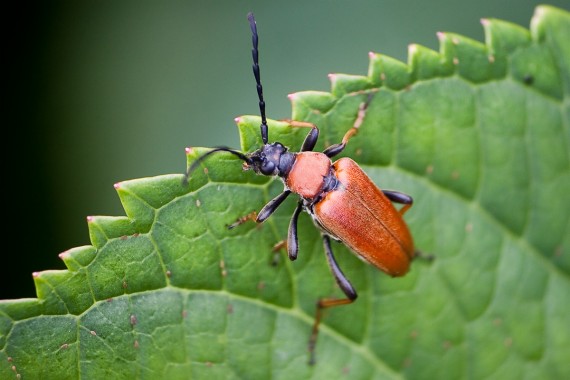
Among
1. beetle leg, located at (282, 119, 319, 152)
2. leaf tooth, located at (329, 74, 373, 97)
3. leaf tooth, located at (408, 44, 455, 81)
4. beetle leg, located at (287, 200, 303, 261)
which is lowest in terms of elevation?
beetle leg, located at (287, 200, 303, 261)

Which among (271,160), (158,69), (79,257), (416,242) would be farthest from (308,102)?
(158,69)

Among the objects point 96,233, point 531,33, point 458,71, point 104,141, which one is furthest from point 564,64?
point 104,141

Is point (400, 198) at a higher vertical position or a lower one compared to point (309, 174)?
lower

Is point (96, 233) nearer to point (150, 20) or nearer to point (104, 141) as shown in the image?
point (104, 141)

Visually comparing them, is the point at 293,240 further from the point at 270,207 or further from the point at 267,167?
the point at 267,167

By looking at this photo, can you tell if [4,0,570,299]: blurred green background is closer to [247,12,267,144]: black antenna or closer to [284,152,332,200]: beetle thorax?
[247,12,267,144]: black antenna

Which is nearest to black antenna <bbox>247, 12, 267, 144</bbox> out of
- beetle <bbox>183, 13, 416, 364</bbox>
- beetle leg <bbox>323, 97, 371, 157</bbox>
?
beetle <bbox>183, 13, 416, 364</bbox>

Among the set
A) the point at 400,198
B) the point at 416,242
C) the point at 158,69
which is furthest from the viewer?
the point at 158,69
